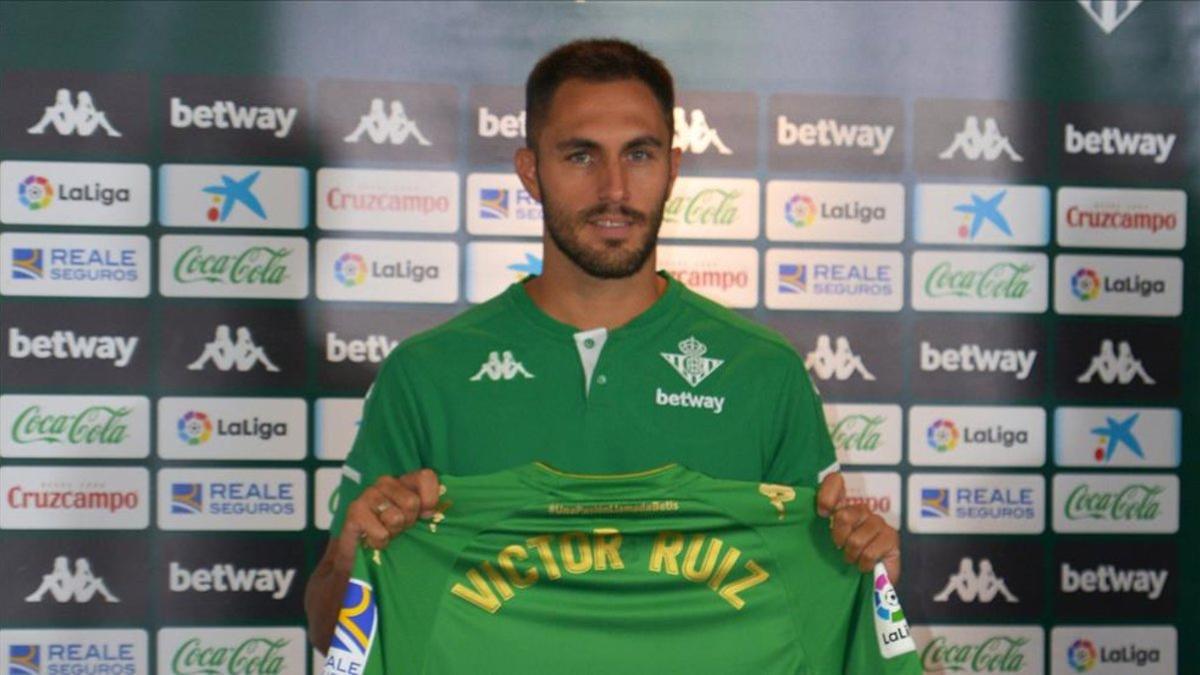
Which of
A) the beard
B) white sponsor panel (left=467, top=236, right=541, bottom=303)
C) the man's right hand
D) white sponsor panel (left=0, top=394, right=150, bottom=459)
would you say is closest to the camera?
the man's right hand

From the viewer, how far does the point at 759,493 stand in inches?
77.7

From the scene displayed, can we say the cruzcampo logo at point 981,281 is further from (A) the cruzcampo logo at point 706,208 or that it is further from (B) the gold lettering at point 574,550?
(B) the gold lettering at point 574,550

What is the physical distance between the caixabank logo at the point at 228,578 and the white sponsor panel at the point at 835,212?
4.15ft

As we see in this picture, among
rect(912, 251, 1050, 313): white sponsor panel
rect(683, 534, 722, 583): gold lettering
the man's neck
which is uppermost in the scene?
rect(912, 251, 1050, 313): white sponsor panel

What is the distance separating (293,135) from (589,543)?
146 centimetres

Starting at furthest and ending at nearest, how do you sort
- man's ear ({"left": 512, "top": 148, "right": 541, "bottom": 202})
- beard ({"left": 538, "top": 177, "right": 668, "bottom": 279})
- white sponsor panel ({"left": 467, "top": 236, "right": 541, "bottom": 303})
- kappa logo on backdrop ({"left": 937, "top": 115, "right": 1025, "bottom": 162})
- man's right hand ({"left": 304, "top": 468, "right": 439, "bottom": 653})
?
kappa logo on backdrop ({"left": 937, "top": 115, "right": 1025, "bottom": 162})
white sponsor panel ({"left": 467, "top": 236, "right": 541, "bottom": 303})
man's ear ({"left": 512, "top": 148, "right": 541, "bottom": 202})
beard ({"left": 538, "top": 177, "right": 668, "bottom": 279})
man's right hand ({"left": 304, "top": 468, "right": 439, "bottom": 653})

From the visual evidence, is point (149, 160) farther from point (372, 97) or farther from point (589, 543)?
point (589, 543)

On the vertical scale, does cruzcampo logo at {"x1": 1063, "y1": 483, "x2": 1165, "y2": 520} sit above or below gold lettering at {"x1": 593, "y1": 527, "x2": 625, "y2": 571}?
below

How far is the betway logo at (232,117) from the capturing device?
304 cm

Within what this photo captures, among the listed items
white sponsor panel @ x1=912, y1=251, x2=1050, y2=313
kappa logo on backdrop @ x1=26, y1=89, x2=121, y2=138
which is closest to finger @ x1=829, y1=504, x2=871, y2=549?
white sponsor panel @ x1=912, y1=251, x2=1050, y2=313

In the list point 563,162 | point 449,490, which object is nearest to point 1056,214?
point 563,162

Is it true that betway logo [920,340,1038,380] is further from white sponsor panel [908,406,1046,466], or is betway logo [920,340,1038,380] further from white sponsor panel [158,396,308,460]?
white sponsor panel [158,396,308,460]

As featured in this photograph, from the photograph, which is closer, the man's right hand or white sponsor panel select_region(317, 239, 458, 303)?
the man's right hand

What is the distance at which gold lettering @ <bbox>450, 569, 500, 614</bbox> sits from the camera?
1942 millimetres
